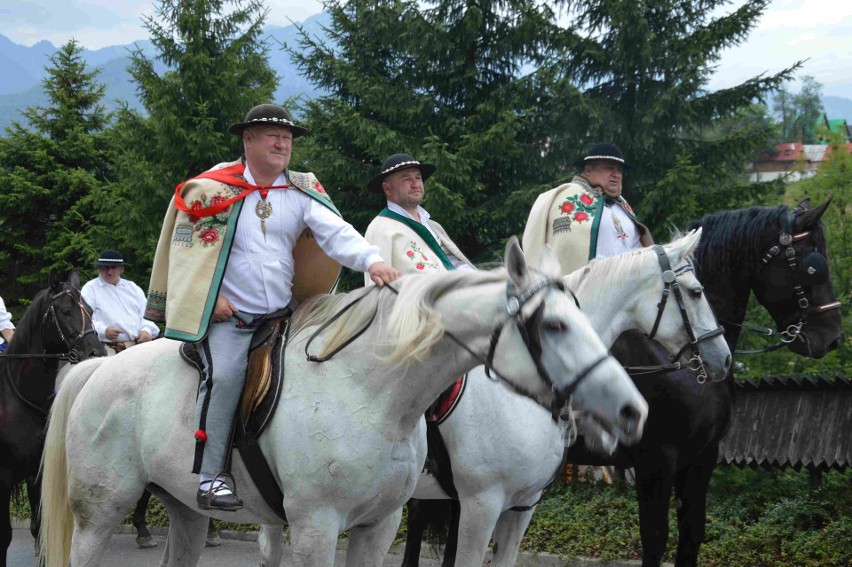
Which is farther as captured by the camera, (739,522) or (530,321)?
(739,522)

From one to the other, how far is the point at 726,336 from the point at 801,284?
0.57 metres

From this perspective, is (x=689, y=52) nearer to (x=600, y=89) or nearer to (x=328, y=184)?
(x=600, y=89)

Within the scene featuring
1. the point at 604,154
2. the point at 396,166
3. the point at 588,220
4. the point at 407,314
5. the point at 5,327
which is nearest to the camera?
→ the point at 407,314

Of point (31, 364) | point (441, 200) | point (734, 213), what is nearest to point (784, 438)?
point (734, 213)

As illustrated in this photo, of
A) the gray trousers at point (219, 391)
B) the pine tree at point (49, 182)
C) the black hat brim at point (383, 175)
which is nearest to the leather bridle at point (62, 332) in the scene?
the black hat brim at point (383, 175)

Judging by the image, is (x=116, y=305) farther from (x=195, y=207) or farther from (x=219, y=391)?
(x=219, y=391)

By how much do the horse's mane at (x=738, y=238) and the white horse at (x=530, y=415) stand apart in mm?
725

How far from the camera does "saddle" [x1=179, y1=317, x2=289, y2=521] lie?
407cm

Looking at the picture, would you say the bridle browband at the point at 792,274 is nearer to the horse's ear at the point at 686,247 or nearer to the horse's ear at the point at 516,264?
the horse's ear at the point at 686,247

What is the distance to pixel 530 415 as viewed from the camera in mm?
5125

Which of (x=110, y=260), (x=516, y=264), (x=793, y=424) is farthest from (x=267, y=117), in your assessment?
(x=110, y=260)

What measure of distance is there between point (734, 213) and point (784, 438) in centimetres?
308

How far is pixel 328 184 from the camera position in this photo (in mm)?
13133

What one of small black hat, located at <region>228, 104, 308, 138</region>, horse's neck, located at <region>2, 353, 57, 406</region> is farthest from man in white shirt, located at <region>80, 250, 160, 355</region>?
small black hat, located at <region>228, 104, 308, 138</region>
